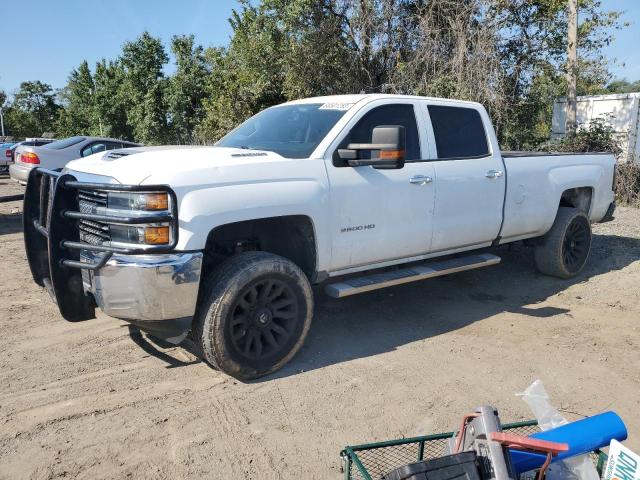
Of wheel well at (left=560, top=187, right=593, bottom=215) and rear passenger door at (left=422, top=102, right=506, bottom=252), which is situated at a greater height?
rear passenger door at (left=422, top=102, right=506, bottom=252)

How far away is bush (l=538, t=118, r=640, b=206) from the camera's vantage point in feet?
41.0

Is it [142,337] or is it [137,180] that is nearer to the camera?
[137,180]

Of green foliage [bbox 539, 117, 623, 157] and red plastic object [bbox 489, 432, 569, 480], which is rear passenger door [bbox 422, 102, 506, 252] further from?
green foliage [bbox 539, 117, 623, 157]

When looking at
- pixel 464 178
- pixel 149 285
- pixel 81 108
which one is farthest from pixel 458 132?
pixel 81 108

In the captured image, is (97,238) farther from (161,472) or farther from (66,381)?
(161,472)

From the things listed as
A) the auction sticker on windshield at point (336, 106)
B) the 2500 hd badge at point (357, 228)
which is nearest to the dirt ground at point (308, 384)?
the 2500 hd badge at point (357, 228)

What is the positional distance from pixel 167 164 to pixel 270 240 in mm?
1088

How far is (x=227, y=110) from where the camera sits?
21172 millimetres

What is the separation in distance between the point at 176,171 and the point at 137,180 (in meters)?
0.25

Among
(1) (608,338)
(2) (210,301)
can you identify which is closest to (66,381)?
(2) (210,301)

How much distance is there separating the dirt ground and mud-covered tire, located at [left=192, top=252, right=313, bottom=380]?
19cm

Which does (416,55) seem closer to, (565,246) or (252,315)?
(565,246)

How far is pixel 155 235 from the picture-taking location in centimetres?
340

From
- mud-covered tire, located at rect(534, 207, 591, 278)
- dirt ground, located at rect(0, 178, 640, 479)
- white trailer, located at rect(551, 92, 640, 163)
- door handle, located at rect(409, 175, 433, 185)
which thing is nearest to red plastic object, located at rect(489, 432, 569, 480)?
dirt ground, located at rect(0, 178, 640, 479)
